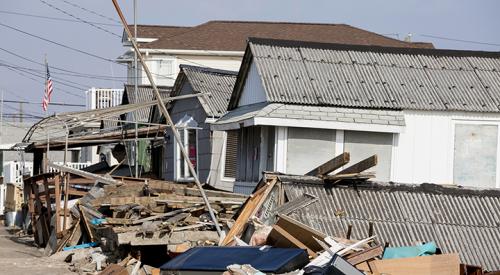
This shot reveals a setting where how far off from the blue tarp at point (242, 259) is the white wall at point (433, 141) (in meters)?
7.93

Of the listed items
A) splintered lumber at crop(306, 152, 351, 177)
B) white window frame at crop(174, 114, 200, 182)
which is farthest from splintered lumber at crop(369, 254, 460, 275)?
white window frame at crop(174, 114, 200, 182)

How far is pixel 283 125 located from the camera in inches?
750

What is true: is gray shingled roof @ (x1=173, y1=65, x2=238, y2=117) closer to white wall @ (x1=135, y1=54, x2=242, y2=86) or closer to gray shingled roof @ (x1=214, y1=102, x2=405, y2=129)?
gray shingled roof @ (x1=214, y1=102, x2=405, y2=129)

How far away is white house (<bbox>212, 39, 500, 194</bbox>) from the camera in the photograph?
762 inches

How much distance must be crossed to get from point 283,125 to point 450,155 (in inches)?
147

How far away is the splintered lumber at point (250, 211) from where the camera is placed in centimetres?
1492

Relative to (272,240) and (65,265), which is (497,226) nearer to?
(272,240)

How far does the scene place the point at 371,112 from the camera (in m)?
19.8

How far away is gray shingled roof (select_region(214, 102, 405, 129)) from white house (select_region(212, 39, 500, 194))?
0.07 ft

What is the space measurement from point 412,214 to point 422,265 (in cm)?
269

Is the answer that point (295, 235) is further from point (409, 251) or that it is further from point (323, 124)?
point (323, 124)

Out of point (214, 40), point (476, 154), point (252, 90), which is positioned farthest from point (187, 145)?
point (214, 40)

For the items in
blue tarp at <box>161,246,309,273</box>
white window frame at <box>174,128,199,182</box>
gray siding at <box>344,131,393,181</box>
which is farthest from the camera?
white window frame at <box>174,128,199,182</box>

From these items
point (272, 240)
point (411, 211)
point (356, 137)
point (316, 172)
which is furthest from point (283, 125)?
point (272, 240)
